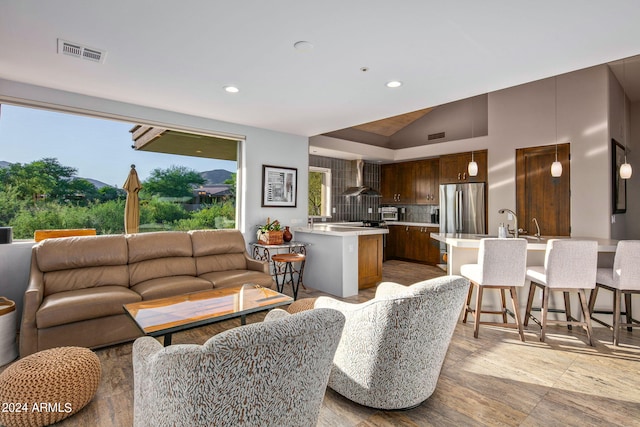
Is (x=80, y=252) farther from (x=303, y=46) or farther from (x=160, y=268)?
(x=303, y=46)

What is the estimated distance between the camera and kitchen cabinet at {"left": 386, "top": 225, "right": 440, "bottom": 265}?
714 centimetres

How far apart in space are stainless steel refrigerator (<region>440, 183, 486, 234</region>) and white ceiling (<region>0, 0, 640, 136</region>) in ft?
10.6

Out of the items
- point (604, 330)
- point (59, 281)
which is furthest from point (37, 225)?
point (604, 330)

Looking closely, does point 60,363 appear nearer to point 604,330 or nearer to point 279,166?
point 279,166

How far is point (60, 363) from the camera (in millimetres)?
1996

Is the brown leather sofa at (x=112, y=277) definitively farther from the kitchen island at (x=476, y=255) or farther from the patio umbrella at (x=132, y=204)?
the kitchen island at (x=476, y=255)

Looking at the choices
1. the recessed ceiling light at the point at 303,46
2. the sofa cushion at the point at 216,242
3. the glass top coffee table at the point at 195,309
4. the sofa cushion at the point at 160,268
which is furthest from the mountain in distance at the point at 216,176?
the recessed ceiling light at the point at 303,46

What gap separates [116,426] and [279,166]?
13.0 ft

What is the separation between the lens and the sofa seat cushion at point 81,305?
8.67 ft

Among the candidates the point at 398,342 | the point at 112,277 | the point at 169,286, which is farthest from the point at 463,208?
the point at 112,277

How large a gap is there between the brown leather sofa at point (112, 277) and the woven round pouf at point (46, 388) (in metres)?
0.73

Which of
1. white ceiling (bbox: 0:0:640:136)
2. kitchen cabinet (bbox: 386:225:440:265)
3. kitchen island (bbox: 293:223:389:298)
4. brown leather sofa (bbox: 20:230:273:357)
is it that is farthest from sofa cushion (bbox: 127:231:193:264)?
kitchen cabinet (bbox: 386:225:440:265)

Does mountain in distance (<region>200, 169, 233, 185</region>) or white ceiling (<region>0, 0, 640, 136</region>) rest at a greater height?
white ceiling (<region>0, 0, 640, 136</region>)

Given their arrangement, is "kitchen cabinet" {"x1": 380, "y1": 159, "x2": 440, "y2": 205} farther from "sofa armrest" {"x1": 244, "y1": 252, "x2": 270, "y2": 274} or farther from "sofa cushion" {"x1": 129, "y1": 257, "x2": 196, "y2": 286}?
"sofa cushion" {"x1": 129, "y1": 257, "x2": 196, "y2": 286}
